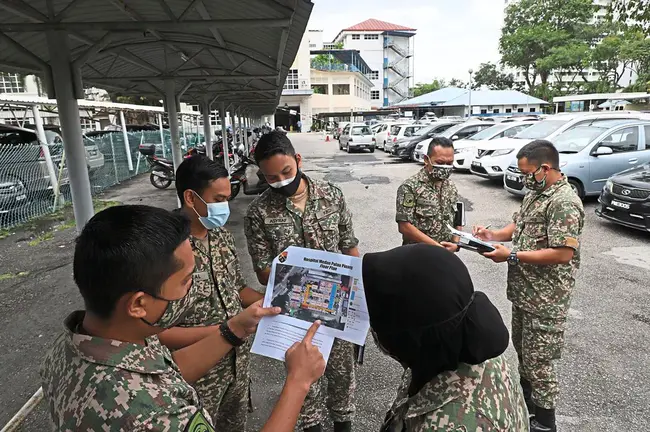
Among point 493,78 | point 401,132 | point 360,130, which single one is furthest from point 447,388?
point 493,78

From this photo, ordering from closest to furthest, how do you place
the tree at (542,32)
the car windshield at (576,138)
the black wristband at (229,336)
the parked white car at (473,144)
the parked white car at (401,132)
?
the black wristband at (229,336) < the car windshield at (576,138) < the parked white car at (473,144) < the parked white car at (401,132) < the tree at (542,32)

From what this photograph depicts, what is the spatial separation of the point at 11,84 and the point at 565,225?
3733cm

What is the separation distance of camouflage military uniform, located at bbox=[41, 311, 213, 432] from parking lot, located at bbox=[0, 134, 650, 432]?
1.82m

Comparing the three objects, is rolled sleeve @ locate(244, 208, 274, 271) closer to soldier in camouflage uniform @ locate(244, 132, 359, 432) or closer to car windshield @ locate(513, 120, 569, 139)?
soldier in camouflage uniform @ locate(244, 132, 359, 432)

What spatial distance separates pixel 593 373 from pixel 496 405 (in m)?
2.55

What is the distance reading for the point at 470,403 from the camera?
0.95 meters

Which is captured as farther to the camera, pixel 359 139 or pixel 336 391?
pixel 359 139

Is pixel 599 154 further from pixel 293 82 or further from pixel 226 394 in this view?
pixel 293 82

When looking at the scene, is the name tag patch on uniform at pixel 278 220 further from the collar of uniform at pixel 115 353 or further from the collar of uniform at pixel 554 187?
the collar of uniform at pixel 554 187

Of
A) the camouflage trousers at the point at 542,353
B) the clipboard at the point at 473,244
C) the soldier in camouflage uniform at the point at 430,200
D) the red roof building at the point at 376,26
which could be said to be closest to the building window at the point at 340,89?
the red roof building at the point at 376,26

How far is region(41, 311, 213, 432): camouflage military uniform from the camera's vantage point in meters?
0.84

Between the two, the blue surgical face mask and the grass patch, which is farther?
the grass patch

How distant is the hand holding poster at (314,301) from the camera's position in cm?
125

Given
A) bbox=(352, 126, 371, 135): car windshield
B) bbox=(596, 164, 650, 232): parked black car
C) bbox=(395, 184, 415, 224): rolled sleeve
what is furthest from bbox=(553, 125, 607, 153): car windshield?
bbox=(352, 126, 371, 135): car windshield
